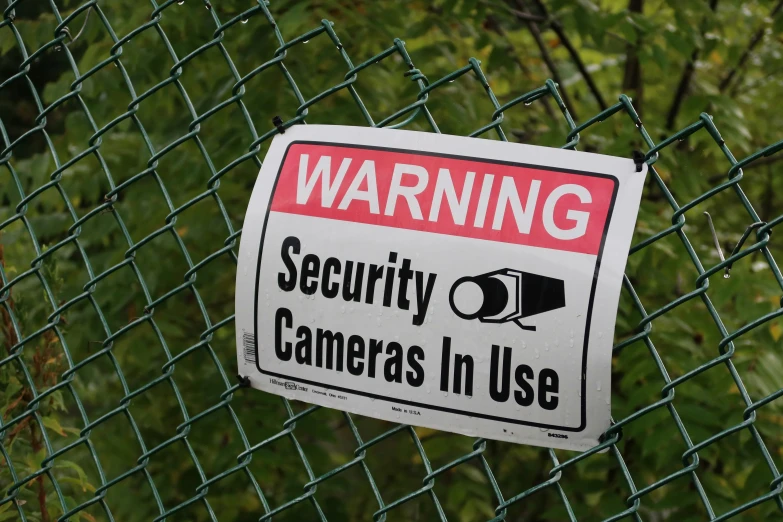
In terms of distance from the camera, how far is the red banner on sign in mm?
1290

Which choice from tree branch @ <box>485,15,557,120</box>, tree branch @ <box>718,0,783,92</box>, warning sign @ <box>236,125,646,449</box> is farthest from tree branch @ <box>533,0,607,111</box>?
warning sign @ <box>236,125,646,449</box>

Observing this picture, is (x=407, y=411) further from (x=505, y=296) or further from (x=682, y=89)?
(x=682, y=89)

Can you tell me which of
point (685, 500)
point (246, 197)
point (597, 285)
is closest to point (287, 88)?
point (246, 197)

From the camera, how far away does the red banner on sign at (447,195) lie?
1.29 meters

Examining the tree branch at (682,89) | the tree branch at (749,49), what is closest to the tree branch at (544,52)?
the tree branch at (682,89)

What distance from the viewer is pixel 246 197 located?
9.21 ft

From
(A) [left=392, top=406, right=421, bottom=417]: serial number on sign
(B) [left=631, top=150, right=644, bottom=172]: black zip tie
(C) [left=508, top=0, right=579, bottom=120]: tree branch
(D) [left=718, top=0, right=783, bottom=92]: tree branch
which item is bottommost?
(D) [left=718, top=0, right=783, bottom=92]: tree branch

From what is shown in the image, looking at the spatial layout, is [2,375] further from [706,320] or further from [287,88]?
[706,320]

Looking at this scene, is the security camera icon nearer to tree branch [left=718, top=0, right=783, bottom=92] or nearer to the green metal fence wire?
the green metal fence wire

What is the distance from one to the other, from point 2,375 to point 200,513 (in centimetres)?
164

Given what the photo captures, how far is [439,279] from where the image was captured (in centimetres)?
135

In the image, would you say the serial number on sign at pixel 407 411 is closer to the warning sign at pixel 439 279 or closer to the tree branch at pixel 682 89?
the warning sign at pixel 439 279

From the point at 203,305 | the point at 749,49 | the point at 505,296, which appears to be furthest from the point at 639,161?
the point at 749,49

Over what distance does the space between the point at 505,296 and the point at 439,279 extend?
0.12 metres
